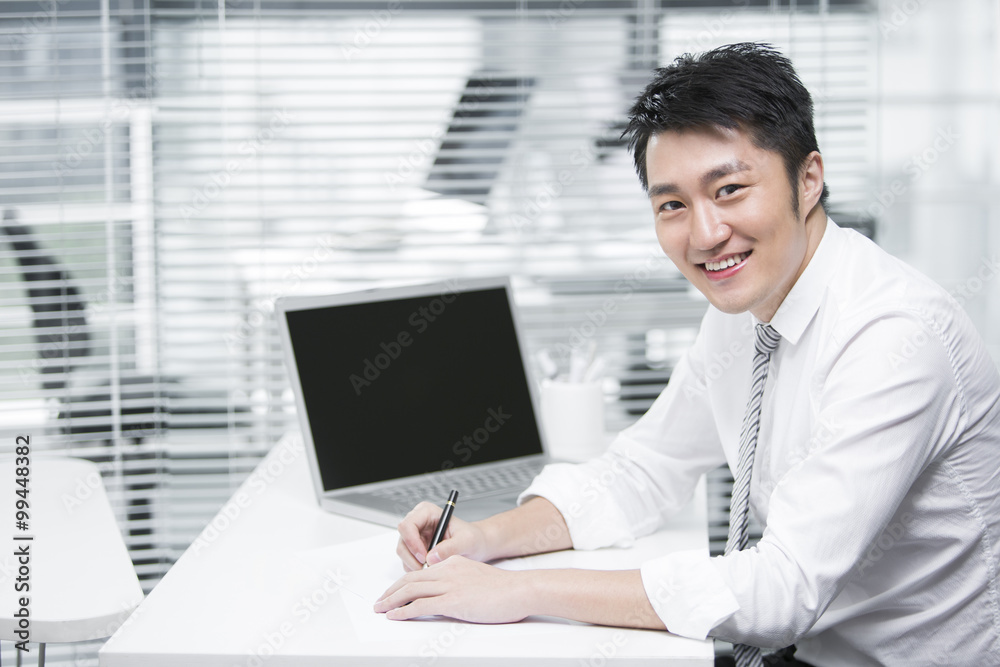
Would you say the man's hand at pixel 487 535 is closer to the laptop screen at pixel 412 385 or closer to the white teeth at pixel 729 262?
the laptop screen at pixel 412 385

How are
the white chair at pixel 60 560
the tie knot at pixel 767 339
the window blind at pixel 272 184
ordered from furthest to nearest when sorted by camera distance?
the window blind at pixel 272 184 < the tie knot at pixel 767 339 < the white chair at pixel 60 560

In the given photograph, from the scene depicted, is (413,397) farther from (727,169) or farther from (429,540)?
(727,169)

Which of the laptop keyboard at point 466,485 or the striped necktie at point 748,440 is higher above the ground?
the striped necktie at point 748,440

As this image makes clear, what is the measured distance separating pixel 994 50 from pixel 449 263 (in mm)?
1528

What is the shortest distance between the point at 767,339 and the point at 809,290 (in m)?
0.09

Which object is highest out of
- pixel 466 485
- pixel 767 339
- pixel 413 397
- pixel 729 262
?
pixel 729 262

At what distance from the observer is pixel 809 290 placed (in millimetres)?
1193

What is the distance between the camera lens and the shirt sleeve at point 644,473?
1297 millimetres

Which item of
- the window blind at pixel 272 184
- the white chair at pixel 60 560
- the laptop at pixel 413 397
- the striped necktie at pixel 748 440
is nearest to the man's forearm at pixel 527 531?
the laptop at pixel 413 397

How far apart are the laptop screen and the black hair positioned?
0.54m

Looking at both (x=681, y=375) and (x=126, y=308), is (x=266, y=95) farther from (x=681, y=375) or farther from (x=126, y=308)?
(x=681, y=375)

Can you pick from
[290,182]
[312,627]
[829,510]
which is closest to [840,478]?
[829,510]

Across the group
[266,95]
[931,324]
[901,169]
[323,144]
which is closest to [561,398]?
[931,324]

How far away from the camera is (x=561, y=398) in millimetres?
1729
